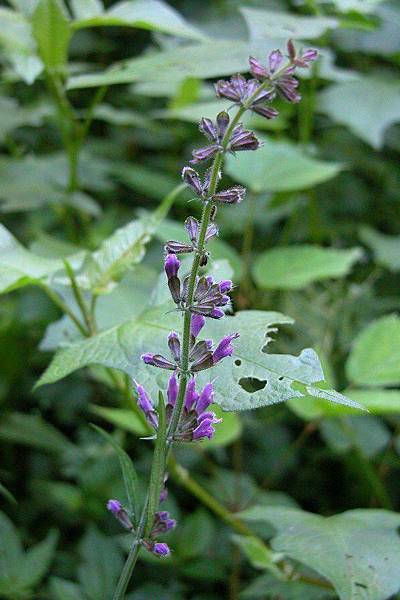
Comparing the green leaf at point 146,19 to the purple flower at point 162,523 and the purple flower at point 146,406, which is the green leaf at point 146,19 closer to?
the purple flower at point 146,406

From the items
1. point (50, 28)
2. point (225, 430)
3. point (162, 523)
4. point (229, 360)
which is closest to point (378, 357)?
point (225, 430)

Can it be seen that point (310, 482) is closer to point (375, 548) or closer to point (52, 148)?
point (375, 548)

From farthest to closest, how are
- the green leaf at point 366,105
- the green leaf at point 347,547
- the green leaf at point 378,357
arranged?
the green leaf at point 366,105 → the green leaf at point 378,357 → the green leaf at point 347,547

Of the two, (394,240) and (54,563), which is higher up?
(394,240)

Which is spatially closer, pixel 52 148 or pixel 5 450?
pixel 5 450

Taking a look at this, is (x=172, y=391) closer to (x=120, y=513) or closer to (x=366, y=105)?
(x=120, y=513)

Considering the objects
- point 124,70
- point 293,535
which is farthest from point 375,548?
point 124,70

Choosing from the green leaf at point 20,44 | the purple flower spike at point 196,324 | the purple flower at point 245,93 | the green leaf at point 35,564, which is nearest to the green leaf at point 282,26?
the green leaf at point 20,44
